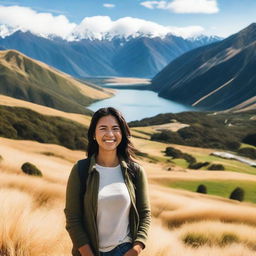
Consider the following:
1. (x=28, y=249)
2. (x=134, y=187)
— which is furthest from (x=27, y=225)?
(x=134, y=187)

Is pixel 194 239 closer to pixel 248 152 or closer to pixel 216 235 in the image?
pixel 216 235

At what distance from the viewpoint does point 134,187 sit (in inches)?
212

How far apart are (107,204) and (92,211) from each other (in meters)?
0.22

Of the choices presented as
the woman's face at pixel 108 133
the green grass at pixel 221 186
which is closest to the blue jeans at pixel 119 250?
the woman's face at pixel 108 133

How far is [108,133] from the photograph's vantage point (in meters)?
5.49

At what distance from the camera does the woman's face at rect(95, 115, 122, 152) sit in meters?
5.47

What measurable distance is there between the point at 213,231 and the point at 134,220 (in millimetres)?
5312

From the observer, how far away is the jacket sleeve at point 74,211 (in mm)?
5000

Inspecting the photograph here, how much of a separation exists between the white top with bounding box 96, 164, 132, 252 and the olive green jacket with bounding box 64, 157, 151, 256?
81mm

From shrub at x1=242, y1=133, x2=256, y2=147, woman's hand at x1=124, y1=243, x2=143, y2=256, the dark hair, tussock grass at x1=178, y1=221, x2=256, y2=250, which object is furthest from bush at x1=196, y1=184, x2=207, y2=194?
shrub at x1=242, y1=133, x2=256, y2=147

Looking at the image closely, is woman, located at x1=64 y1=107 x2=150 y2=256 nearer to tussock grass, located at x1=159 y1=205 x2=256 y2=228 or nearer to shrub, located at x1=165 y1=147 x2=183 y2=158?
tussock grass, located at x1=159 y1=205 x2=256 y2=228

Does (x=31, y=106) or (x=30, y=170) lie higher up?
(x=30, y=170)

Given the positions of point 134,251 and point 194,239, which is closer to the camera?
point 134,251

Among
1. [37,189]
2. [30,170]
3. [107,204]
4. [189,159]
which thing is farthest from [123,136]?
[189,159]
